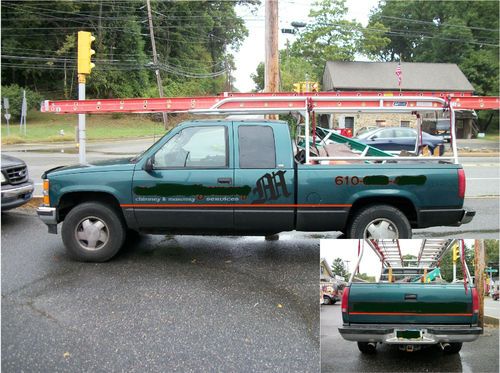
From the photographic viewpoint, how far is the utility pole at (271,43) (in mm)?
11555

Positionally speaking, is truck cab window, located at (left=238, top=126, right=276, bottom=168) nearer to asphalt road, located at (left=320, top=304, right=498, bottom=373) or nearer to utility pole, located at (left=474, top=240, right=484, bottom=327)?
asphalt road, located at (left=320, top=304, right=498, bottom=373)

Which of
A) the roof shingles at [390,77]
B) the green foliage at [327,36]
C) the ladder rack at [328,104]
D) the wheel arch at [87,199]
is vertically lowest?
the wheel arch at [87,199]

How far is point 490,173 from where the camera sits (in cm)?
1622

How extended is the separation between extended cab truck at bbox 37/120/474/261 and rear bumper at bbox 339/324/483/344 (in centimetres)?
308

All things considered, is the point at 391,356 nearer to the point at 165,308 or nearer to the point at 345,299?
the point at 345,299

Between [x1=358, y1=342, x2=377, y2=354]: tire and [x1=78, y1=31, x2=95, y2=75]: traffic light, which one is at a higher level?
[x1=78, y1=31, x2=95, y2=75]: traffic light

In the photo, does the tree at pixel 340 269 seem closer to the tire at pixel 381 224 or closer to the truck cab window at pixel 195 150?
the tire at pixel 381 224

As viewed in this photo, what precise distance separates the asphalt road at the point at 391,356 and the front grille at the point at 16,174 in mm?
6712

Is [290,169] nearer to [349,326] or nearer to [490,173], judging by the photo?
[349,326]

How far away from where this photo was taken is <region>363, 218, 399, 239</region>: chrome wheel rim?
18.7 feet

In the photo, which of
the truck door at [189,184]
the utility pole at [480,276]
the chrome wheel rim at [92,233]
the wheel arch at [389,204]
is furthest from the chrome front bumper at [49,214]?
the utility pole at [480,276]

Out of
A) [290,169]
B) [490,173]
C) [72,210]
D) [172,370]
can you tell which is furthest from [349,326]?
[490,173]

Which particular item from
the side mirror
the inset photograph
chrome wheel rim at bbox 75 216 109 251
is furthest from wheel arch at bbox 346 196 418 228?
the inset photograph

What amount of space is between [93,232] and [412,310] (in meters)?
4.29
